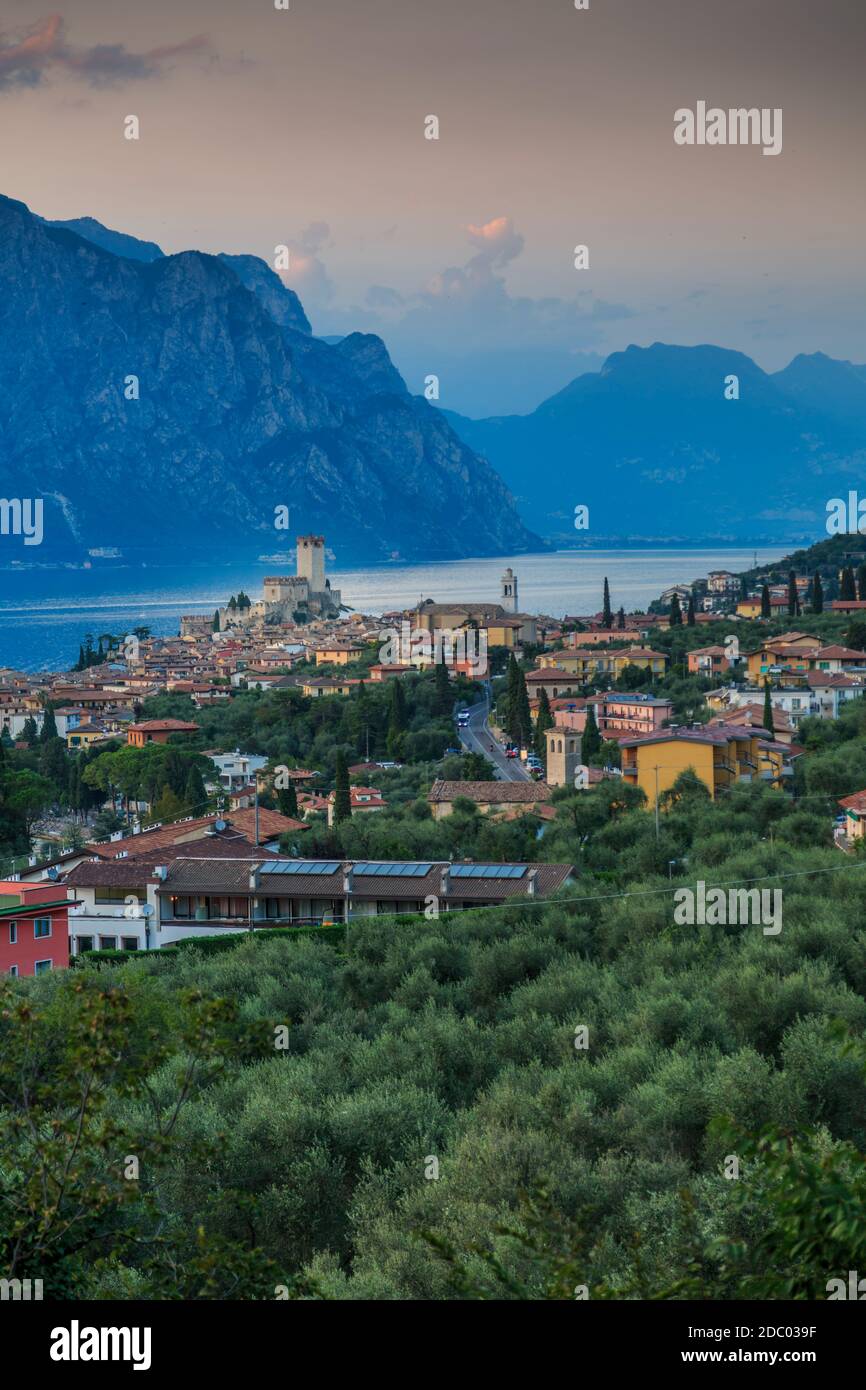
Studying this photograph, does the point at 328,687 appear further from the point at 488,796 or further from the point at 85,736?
the point at 488,796

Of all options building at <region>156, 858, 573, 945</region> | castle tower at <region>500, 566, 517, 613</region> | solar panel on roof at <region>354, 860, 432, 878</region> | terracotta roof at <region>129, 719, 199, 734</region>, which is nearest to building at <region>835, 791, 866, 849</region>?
building at <region>156, 858, 573, 945</region>

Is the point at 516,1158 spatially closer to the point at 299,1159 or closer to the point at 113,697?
the point at 299,1159

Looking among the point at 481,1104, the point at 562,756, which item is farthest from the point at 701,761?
the point at 481,1104

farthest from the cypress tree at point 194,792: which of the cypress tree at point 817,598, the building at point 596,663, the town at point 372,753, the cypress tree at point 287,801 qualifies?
the cypress tree at point 817,598
